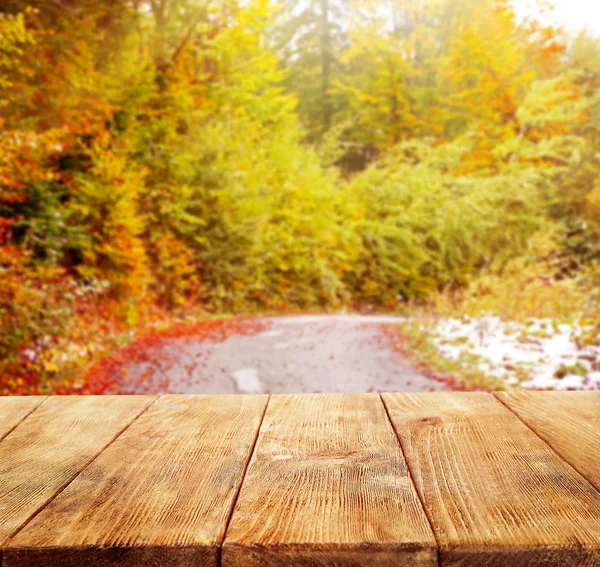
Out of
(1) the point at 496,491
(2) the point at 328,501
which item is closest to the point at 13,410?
(2) the point at 328,501

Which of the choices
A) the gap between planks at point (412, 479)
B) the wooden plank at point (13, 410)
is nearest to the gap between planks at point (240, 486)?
the gap between planks at point (412, 479)

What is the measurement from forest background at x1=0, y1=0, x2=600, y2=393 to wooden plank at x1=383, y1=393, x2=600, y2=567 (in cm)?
490

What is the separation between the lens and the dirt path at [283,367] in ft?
18.6

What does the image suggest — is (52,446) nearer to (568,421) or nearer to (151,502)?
(151,502)

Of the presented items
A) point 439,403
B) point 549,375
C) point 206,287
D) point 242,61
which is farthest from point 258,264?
point 439,403

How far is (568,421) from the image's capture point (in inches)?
41.8

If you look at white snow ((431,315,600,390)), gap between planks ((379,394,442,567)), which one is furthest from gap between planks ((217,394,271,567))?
white snow ((431,315,600,390))

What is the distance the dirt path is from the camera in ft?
18.6

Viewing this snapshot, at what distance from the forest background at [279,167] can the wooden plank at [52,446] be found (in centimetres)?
446

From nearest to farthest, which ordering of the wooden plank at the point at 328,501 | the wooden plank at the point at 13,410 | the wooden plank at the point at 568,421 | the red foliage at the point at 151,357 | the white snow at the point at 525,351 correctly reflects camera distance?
the wooden plank at the point at 328,501 < the wooden plank at the point at 568,421 < the wooden plank at the point at 13,410 < the white snow at the point at 525,351 < the red foliage at the point at 151,357

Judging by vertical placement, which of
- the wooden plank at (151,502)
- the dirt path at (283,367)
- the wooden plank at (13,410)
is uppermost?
the wooden plank at (151,502)

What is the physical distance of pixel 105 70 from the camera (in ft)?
29.4

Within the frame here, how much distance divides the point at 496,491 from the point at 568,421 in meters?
0.36

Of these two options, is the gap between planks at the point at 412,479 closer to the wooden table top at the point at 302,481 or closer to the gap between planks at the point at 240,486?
the wooden table top at the point at 302,481
